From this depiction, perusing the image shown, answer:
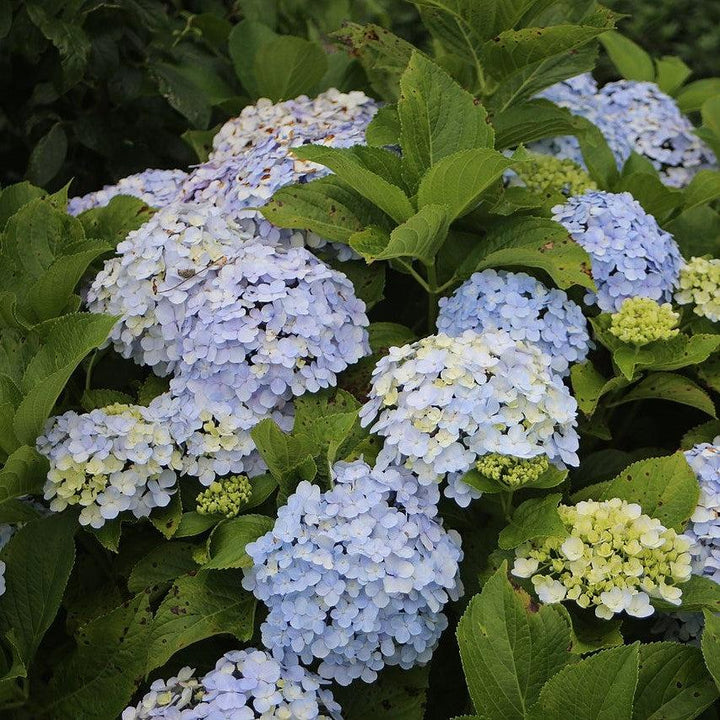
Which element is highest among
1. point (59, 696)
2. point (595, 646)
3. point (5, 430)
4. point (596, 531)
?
point (5, 430)

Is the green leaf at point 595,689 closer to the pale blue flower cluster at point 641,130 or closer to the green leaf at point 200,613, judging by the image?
the green leaf at point 200,613

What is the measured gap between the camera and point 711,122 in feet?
7.97

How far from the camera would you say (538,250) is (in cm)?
173

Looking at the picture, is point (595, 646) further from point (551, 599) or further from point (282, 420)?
point (282, 420)

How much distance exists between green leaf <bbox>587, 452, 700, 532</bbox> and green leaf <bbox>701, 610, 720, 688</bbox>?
0.19 metres

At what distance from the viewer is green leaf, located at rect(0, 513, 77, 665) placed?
5.00ft

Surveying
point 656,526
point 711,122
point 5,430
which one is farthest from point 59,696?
point 711,122

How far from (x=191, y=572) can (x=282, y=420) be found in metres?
0.30

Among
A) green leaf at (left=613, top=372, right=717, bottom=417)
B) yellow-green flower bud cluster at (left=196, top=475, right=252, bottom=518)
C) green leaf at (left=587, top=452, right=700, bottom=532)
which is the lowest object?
green leaf at (left=613, top=372, right=717, bottom=417)

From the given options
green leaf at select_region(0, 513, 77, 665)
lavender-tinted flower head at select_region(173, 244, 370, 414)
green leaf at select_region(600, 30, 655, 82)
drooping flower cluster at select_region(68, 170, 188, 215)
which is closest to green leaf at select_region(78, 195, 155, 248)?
drooping flower cluster at select_region(68, 170, 188, 215)

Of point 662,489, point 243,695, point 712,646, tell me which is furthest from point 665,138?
point 243,695

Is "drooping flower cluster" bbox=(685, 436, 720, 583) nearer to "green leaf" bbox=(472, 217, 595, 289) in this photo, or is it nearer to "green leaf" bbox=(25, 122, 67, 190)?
"green leaf" bbox=(472, 217, 595, 289)

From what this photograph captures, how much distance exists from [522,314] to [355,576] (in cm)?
60

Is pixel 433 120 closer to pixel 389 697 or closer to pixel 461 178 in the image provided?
pixel 461 178
